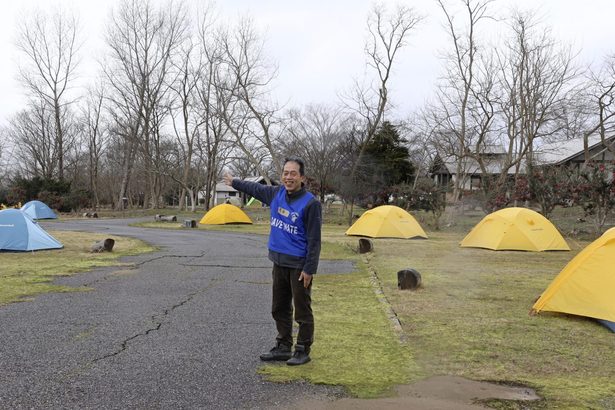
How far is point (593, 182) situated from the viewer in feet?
57.8

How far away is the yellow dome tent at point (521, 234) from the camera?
15578 mm

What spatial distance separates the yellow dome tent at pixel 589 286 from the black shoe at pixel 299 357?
3758 mm

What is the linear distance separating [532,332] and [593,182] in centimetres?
1365

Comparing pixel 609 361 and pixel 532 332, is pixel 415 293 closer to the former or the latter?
pixel 532 332

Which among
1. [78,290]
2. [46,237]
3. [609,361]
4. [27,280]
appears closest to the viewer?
[609,361]

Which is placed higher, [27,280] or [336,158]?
[336,158]

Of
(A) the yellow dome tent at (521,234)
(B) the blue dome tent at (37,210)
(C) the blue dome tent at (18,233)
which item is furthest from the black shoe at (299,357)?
(B) the blue dome tent at (37,210)

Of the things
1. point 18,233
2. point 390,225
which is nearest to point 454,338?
point 18,233

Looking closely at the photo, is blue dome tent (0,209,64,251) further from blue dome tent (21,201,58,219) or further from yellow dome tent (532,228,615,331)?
blue dome tent (21,201,58,219)

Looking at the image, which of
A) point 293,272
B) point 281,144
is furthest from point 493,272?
point 281,144

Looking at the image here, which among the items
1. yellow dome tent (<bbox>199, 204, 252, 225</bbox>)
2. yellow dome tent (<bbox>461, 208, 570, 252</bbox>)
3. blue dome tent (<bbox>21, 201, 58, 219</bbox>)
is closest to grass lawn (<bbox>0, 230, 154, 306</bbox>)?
yellow dome tent (<bbox>461, 208, 570, 252</bbox>)

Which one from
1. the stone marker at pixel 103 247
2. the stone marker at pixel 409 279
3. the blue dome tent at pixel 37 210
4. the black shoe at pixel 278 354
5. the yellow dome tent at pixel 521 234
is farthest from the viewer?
the blue dome tent at pixel 37 210

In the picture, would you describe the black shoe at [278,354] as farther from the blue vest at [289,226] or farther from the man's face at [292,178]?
the man's face at [292,178]

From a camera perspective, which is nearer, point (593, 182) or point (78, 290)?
point (78, 290)
